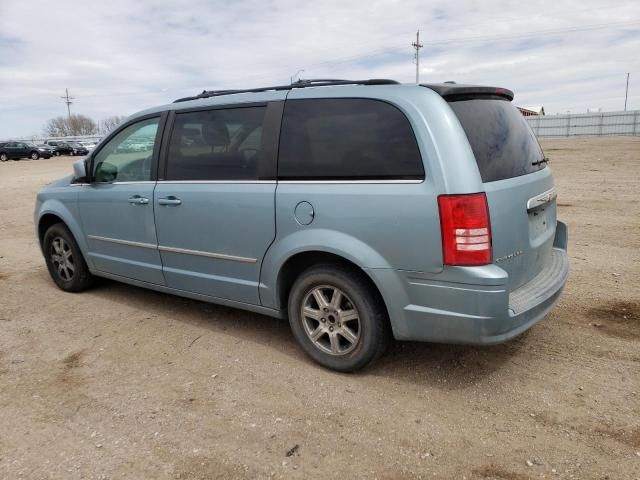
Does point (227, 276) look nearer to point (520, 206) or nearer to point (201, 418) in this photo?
point (201, 418)

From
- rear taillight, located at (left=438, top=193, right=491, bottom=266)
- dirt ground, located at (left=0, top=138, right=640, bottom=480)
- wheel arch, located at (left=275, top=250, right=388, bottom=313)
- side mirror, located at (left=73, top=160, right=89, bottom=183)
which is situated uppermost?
side mirror, located at (left=73, top=160, right=89, bottom=183)

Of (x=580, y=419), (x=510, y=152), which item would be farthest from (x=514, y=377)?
(x=510, y=152)

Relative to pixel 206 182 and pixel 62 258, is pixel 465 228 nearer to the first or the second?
pixel 206 182

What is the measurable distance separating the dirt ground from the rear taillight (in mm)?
902

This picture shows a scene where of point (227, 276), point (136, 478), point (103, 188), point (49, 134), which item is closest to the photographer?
point (136, 478)

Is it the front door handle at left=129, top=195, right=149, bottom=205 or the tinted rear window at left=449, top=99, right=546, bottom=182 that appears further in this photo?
the front door handle at left=129, top=195, right=149, bottom=205

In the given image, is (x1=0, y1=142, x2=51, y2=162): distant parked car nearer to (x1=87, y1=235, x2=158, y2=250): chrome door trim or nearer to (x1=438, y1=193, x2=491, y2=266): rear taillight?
(x1=87, y1=235, x2=158, y2=250): chrome door trim

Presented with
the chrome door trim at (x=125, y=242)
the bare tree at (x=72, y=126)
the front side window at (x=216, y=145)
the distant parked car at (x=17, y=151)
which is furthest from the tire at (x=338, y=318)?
the bare tree at (x=72, y=126)

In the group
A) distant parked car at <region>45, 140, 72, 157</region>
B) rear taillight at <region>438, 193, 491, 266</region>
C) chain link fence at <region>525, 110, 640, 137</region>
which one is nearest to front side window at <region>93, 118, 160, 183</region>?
rear taillight at <region>438, 193, 491, 266</region>

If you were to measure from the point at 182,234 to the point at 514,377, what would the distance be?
8.54 ft

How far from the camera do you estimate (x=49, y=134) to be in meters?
98.2

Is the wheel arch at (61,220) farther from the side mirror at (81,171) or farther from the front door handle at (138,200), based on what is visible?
the front door handle at (138,200)

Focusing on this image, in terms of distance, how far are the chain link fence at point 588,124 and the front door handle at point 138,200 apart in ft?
153

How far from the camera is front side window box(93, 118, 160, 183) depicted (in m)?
4.40
